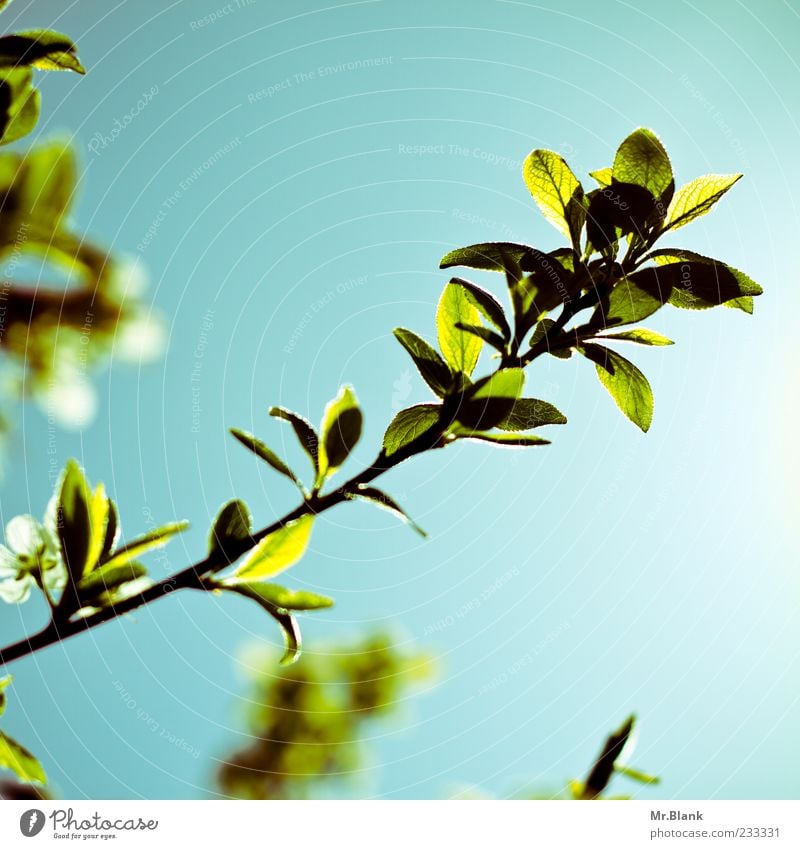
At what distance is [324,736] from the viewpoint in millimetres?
896

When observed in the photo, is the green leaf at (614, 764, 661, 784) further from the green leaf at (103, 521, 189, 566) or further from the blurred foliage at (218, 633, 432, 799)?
the blurred foliage at (218, 633, 432, 799)

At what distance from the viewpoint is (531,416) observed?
41 centimetres

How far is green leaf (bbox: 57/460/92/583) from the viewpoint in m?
0.38

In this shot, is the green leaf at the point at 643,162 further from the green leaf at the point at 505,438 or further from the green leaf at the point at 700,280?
the green leaf at the point at 505,438

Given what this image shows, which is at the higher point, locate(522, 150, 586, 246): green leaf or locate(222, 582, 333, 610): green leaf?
locate(522, 150, 586, 246): green leaf

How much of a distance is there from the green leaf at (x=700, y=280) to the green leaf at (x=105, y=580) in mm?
393

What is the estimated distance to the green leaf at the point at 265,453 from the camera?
1.28ft

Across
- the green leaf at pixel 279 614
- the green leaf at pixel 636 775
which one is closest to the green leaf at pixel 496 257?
the green leaf at pixel 279 614

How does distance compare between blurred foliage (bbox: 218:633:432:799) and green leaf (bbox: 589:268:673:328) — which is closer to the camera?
green leaf (bbox: 589:268:673:328)

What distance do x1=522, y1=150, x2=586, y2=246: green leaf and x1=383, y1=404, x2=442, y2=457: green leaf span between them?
0.16 m

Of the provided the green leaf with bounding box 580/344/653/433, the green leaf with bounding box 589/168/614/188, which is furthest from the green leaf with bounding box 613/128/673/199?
the green leaf with bounding box 580/344/653/433

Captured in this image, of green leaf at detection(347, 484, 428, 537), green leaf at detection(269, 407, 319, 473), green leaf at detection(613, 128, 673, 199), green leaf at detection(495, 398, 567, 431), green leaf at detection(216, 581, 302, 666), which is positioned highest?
green leaf at detection(613, 128, 673, 199)
